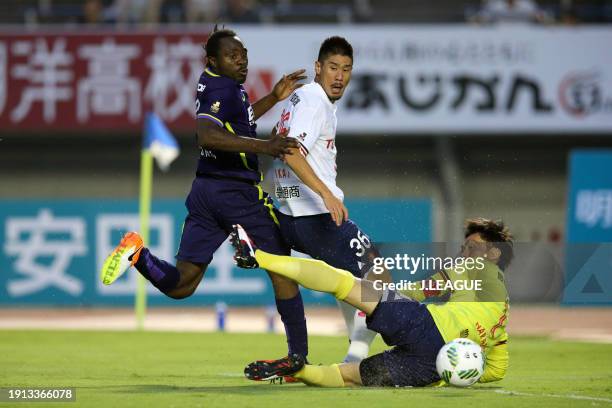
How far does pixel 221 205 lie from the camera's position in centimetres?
839

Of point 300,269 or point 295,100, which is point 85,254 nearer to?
point 295,100

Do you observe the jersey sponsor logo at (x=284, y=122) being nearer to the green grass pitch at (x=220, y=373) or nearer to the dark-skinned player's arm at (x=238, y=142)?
the dark-skinned player's arm at (x=238, y=142)

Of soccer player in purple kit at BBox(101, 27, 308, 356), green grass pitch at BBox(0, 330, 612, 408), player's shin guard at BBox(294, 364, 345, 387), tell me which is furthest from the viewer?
soccer player in purple kit at BBox(101, 27, 308, 356)

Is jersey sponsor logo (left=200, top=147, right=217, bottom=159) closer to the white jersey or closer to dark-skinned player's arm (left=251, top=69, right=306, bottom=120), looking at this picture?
the white jersey

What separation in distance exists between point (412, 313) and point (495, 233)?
0.96m

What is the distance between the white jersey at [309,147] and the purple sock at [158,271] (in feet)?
2.88

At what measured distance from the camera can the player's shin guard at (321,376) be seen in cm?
780

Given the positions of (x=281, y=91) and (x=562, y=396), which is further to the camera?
(x=281, y=91)

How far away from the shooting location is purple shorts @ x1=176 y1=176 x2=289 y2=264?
8352 mm

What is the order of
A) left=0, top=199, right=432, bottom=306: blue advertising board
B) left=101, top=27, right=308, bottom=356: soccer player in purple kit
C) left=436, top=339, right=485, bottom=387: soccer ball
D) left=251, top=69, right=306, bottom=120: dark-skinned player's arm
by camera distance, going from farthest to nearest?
left=0, top=199, right=432, bottom=306: blue advertising board < left=251, top=69, right=306, bottom=120: dark-skinned player's arm < left=101, top=27, right=308, bottom=356: soccer player in purple kit < left=436, top=339, right=485, bottom=387: soccer ball

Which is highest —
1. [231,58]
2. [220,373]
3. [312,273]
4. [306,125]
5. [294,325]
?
[231,58]

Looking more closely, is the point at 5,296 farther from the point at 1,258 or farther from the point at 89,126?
the point at 89,126

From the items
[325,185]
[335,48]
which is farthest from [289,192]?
[335,48]

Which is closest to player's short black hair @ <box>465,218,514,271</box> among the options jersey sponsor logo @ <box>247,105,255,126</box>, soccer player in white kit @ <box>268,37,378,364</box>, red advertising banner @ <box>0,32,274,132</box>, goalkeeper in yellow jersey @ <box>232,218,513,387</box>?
goalkeeper in yellow jersey @ <box>232,218,513,387</box>
